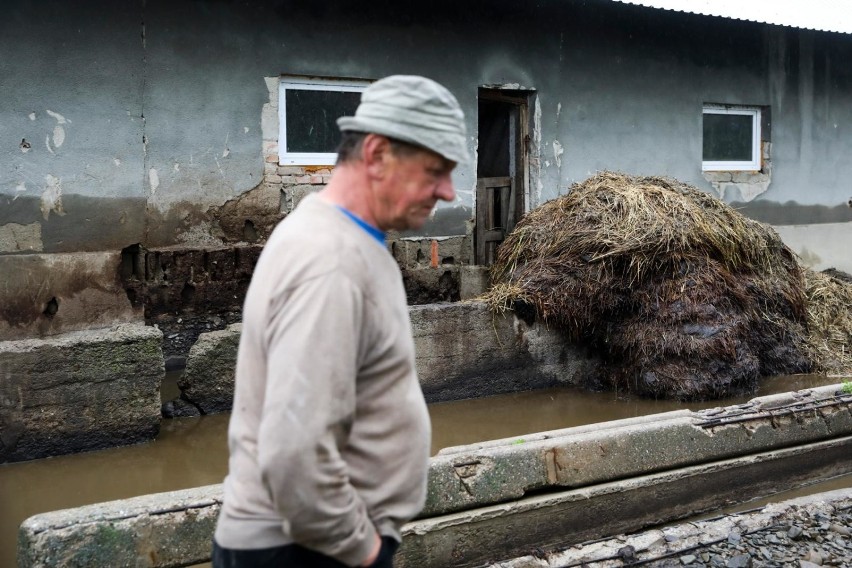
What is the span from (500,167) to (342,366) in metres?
9.03

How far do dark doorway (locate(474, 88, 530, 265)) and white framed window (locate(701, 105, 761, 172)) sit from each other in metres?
2.72

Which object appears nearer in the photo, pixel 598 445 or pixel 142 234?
pixel 598 445

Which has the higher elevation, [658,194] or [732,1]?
[732,1]

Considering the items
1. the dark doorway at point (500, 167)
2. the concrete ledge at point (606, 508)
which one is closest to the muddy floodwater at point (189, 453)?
the concrete ledge at point (606, 508)

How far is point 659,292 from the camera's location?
25.6 ft

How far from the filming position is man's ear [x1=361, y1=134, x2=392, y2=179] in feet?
5.93

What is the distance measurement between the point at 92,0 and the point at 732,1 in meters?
7.18

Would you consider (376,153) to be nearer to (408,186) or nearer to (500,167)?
(408,186)

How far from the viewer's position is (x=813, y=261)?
39.6 ft

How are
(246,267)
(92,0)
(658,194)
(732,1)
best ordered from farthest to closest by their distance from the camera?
(732,1) < (658,194) < (246,267) < (92,0)

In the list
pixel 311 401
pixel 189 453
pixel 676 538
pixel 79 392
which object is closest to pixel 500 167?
pixel 189 453

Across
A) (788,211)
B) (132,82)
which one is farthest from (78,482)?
(788,211)

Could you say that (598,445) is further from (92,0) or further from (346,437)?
(92,0)

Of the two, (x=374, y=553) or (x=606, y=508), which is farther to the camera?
(x=606, y=508)
